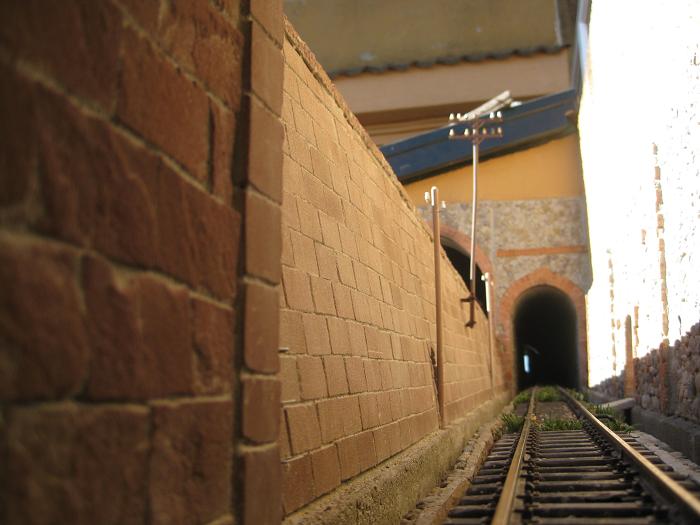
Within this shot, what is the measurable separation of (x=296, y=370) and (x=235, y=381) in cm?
148

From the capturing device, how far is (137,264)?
205cm

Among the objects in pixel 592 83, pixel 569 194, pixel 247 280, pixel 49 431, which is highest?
pixel 592 83

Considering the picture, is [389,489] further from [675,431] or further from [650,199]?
[650,199]

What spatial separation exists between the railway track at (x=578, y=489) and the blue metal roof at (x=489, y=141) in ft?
51.3

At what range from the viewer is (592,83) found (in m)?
20.0

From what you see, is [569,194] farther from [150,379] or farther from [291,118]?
[150,379]

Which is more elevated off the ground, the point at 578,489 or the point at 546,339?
the point at 546,339

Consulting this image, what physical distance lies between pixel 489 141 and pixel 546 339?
1278 centimetres

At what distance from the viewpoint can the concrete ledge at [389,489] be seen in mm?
3912

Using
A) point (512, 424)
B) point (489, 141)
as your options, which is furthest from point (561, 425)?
point (489, 141)

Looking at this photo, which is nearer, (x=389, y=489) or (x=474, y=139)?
(x=389, y=489)

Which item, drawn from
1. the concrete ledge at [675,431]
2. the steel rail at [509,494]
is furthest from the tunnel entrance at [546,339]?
the steel rail at [509,494]

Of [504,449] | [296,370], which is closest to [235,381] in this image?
[296,370]

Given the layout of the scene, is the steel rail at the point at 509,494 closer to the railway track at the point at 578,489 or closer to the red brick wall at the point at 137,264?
the railway track at the point at 578,489
